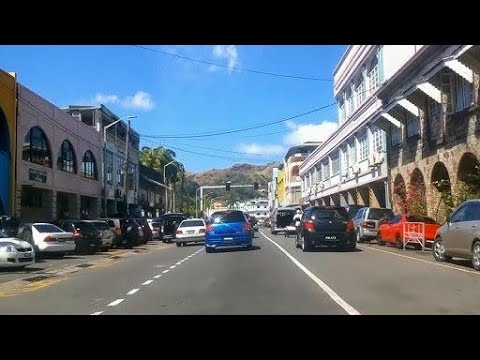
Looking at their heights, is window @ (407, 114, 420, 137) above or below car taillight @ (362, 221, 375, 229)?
above

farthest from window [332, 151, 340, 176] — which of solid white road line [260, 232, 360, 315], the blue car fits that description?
solid white road line [260, 232, 360, 315]

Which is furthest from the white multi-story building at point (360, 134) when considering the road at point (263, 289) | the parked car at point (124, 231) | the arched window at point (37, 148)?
the arched window at point (37, 148)

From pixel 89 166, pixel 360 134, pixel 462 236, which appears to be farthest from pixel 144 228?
pixel 462 236

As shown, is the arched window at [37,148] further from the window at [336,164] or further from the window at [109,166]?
the window at [336,164]

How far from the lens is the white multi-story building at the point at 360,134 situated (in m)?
39.0

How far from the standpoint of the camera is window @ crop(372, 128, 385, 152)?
40.6 meters

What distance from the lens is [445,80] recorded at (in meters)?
28.3

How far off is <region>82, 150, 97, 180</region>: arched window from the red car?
26833 mm

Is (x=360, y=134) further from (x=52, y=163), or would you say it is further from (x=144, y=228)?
(x=52, y=163)

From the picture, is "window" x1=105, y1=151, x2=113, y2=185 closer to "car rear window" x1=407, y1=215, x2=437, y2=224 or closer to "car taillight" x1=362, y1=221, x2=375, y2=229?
"car taillight" x1=362, y1=221, x2=375, y2=229
